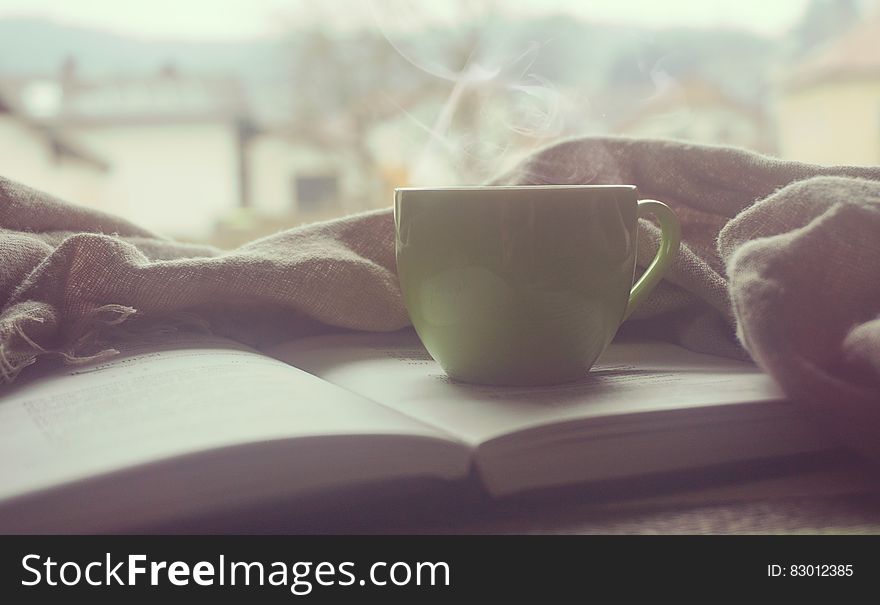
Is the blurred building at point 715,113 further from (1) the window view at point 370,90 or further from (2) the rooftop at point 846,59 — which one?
(2) the rooftop at point 846,59

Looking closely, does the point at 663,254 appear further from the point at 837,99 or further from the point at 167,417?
the point at 837,99

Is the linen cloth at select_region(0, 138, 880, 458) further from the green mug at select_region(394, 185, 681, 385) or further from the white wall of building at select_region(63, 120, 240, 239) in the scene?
the white wall of building at select_region(63, 120, 240, 239)

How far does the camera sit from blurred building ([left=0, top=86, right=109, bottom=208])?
2326 millimetres

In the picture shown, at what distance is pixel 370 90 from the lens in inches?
105

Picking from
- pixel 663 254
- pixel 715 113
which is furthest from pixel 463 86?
pixel 663 254

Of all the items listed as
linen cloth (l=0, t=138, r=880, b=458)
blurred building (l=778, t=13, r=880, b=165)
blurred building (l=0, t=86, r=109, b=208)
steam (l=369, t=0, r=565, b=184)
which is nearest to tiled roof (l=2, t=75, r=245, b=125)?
blurred building (l=0, t=86, r=109, b=208)

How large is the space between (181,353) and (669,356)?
353 millimetres

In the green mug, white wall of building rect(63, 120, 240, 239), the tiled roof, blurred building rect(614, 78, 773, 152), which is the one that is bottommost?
the green mug

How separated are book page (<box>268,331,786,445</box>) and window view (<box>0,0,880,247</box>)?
2.53 feet

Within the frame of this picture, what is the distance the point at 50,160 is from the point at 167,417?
2.55 metres

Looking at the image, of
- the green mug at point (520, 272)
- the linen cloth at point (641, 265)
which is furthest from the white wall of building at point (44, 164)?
the green mug at point (520, 272)

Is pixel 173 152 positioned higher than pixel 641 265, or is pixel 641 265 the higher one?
pixel 173 152

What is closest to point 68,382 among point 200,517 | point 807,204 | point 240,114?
point 200,517
